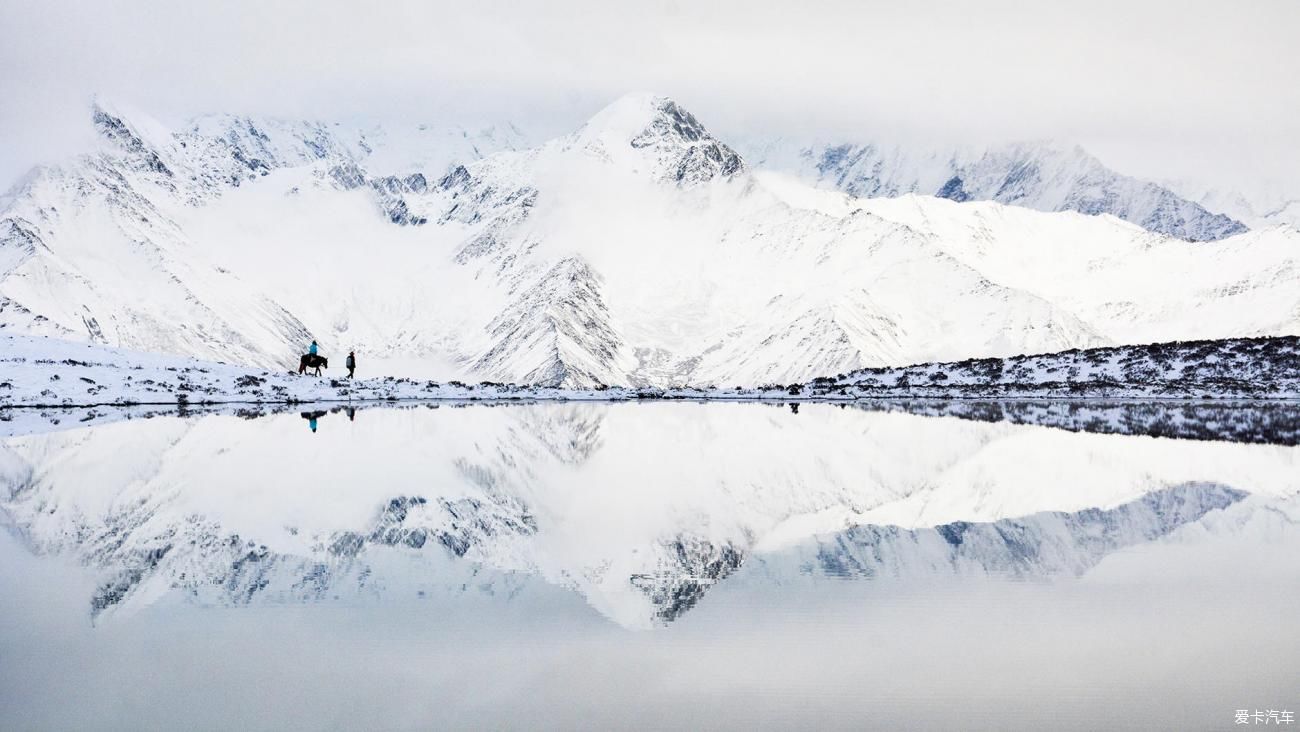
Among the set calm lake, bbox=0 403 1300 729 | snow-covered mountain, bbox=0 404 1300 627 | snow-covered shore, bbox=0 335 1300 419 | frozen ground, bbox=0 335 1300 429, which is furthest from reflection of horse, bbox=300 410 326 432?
calm lake, bbox=0 403 1300 729

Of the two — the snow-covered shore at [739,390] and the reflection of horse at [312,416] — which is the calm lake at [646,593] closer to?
the reflection of horse at [312,416]

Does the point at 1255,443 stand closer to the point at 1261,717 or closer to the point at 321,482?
the point at 321,482

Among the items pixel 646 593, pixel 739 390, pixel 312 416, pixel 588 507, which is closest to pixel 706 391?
pixel 739 390

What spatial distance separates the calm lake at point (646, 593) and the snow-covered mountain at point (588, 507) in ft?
0.47

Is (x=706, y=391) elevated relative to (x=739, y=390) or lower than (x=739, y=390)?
lower

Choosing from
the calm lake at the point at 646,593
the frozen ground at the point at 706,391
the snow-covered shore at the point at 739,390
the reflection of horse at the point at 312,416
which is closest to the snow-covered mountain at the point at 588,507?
the calm lake at the point at 646,593

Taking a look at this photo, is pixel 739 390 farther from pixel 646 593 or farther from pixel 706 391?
pixel 646 593

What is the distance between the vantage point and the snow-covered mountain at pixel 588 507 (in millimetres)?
24281

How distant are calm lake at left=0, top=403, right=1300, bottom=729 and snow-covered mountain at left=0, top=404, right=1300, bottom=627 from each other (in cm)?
14

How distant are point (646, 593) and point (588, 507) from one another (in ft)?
36.2

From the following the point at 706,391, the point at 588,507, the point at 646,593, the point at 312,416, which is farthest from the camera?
the point at 706,391

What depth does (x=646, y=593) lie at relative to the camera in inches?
888

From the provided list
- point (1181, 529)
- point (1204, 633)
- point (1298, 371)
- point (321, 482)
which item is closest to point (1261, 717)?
point (1204, 633)

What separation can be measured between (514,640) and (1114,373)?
4419 inches
